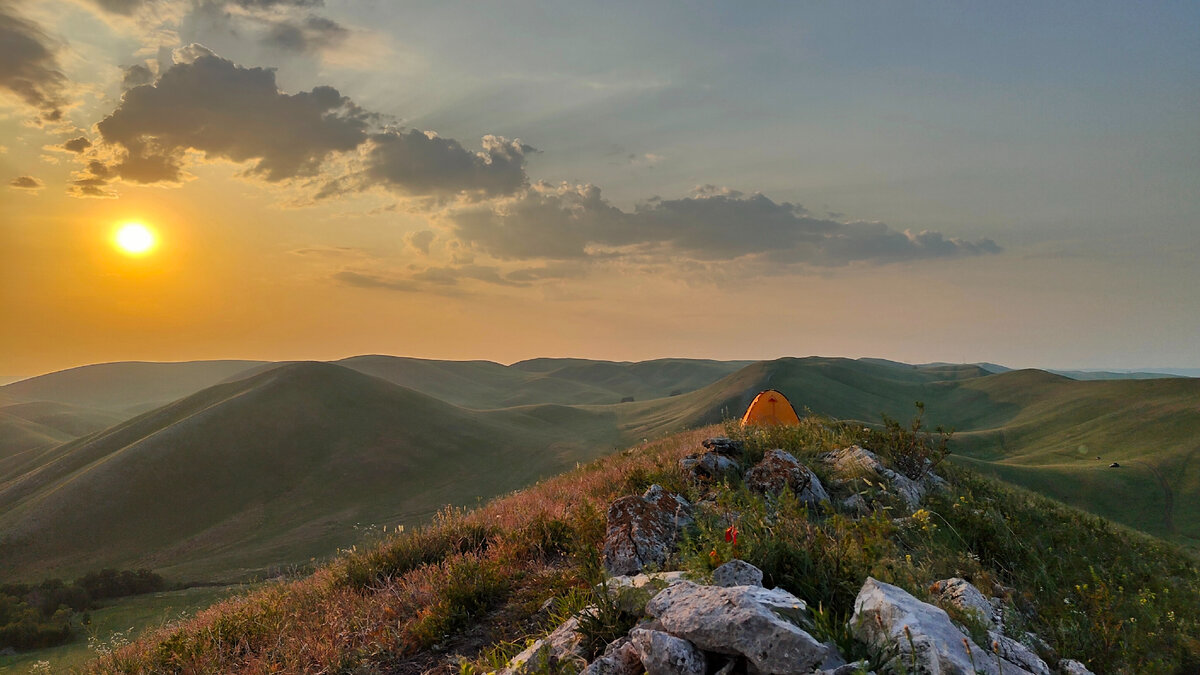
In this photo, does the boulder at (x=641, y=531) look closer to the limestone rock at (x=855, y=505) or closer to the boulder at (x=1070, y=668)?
the limestone rock at (x=855, y=505)

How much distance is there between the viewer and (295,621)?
720cm

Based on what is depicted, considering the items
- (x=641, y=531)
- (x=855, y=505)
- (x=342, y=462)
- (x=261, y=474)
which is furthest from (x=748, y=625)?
(x=342, y=462)

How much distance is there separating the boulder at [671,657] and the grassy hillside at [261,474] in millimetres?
52853

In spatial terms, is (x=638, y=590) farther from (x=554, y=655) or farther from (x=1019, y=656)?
(x=1019, y=656)

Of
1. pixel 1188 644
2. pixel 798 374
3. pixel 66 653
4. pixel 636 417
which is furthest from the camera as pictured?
pixel 798 374

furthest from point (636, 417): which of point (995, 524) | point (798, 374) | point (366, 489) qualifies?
point (995, 524)

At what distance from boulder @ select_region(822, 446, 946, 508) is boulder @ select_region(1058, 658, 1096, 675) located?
12.8 ft

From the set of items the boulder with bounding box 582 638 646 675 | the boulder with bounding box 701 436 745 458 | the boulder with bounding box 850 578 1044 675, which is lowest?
the boulder with bounding box 582 638 646 675

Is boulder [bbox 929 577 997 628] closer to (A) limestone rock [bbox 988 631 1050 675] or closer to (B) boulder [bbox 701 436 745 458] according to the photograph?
(A) limestone rock [bbox 988 631 1050 675]

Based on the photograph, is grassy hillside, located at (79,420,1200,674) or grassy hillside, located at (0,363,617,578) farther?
grassy hillside, located at (0,363,617,578)

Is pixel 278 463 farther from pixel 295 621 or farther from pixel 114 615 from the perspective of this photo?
pixel 295 621

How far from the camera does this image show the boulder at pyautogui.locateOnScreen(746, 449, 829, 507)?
8.09 meters

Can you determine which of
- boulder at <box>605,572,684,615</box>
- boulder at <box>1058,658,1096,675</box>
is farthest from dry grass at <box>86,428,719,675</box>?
boulder at <box>1058,658,1096,675</box>

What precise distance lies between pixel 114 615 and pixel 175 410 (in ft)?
209
